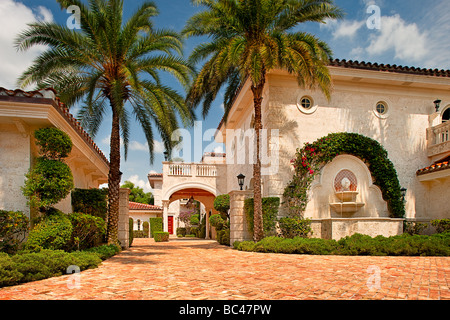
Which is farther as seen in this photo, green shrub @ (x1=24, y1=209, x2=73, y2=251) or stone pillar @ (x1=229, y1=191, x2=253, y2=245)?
stone pillar @ (x1=229, y1=191, x2=253, y2=245)

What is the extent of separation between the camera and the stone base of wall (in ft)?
45.3

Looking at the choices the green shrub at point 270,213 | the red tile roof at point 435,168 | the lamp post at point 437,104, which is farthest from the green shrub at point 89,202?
the lamp post at point 437,104

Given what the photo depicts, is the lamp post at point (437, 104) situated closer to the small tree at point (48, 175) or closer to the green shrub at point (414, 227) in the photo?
the green shrub at point (414, 227)

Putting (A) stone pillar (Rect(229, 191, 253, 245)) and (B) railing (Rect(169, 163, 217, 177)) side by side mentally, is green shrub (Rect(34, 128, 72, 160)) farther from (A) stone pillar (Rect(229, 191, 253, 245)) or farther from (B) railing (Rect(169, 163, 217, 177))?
(B) railing (Rect(169, 163, 217, 177))

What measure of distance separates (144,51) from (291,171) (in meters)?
8.09

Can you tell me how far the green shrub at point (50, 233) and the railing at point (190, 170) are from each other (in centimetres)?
→ 1750

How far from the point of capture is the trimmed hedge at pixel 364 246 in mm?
11289

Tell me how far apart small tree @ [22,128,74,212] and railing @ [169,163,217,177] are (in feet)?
56.9

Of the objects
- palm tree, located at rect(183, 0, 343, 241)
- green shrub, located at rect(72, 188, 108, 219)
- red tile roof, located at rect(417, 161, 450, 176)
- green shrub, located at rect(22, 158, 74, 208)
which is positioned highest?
palm tree, located at rect(183, 0, 343, 241)

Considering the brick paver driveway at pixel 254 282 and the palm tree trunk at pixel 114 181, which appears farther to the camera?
the palm tree trunk at pixel 114 181

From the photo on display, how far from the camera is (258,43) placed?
14086 mm

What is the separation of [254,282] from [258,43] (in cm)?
1022

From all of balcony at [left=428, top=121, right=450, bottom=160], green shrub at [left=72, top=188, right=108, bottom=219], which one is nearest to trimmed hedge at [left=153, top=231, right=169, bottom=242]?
green shrub at [left=72, top=188, right=108, bottom=219]

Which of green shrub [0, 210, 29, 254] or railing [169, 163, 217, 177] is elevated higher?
railing [169, 163, 217, 177]
